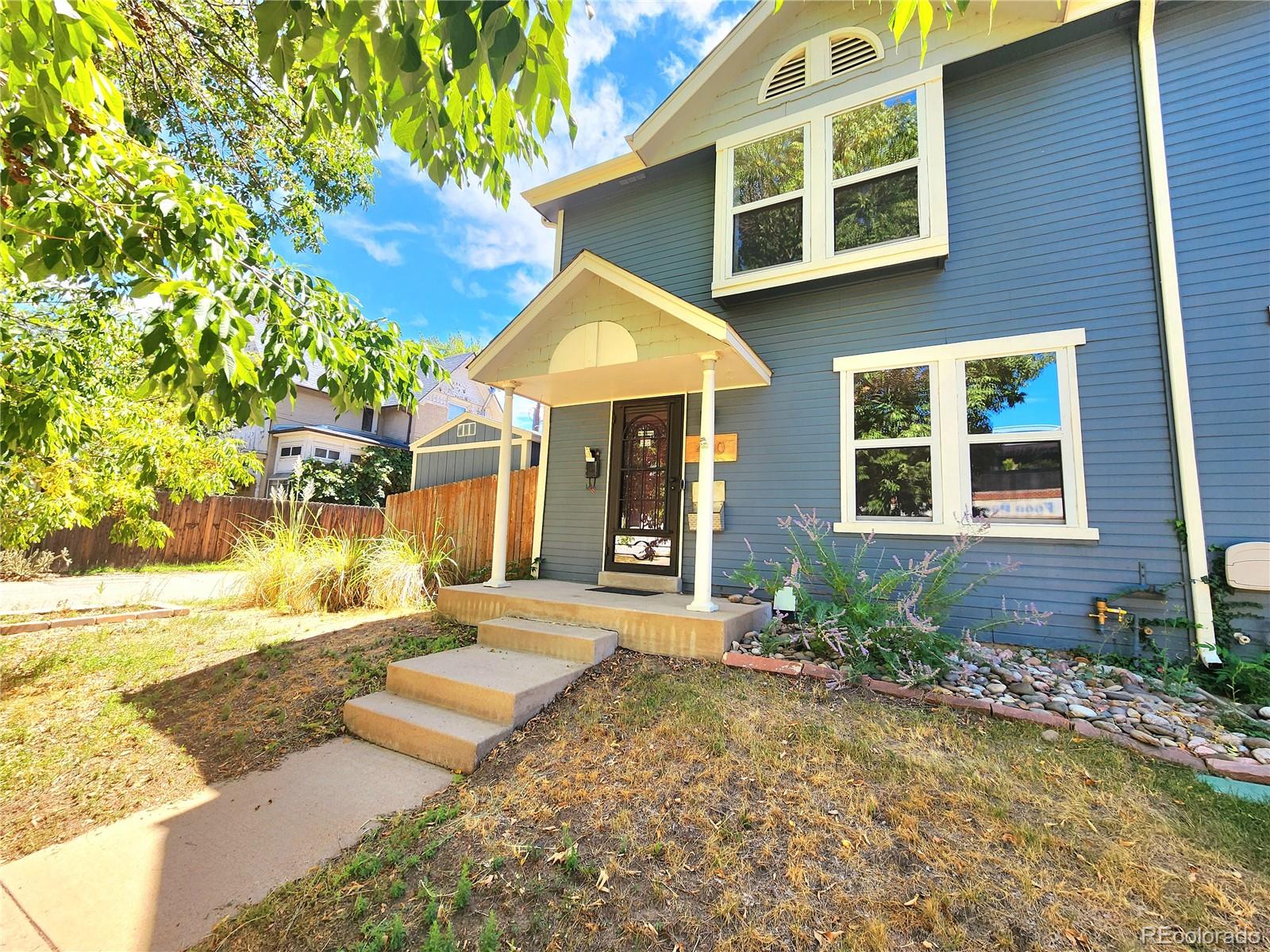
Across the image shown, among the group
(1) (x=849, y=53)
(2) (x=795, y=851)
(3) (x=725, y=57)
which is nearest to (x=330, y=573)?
(2) (x=795, y=851)

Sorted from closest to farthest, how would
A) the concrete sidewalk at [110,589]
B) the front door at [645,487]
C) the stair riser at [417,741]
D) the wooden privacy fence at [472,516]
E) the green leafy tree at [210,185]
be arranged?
the green leafy tree at [210,185], the stair riser at [417,741], the front door at [645,487], the concrete sidewalk at [110,589], the wooden privacy fence at [472,516]

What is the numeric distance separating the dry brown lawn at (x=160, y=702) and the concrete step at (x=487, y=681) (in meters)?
0.54

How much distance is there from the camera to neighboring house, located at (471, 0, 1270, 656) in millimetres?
4254

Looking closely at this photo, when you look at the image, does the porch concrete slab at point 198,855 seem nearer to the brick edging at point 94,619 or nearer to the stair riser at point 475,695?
the stair riser at point 475,695

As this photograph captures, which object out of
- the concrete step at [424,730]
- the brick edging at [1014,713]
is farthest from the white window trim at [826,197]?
Answer: the concrete step at [424,730]

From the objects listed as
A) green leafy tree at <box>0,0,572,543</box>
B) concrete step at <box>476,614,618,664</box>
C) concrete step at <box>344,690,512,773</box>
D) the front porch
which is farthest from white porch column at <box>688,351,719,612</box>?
green leafy tree at <box>0,0,572,543</box>

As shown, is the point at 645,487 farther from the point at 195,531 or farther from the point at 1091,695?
the point at 195,531

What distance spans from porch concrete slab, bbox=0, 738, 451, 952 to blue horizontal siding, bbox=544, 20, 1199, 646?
3.86 m

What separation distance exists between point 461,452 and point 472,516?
2.29 metres

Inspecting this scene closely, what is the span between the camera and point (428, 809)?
2.64m

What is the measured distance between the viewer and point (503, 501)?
6.09 metres

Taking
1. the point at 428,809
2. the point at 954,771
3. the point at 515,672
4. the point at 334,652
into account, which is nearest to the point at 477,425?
the point at 334,652

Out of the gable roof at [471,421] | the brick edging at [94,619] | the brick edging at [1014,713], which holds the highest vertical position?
the gable roof at [471,421]

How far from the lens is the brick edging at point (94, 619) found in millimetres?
5273
